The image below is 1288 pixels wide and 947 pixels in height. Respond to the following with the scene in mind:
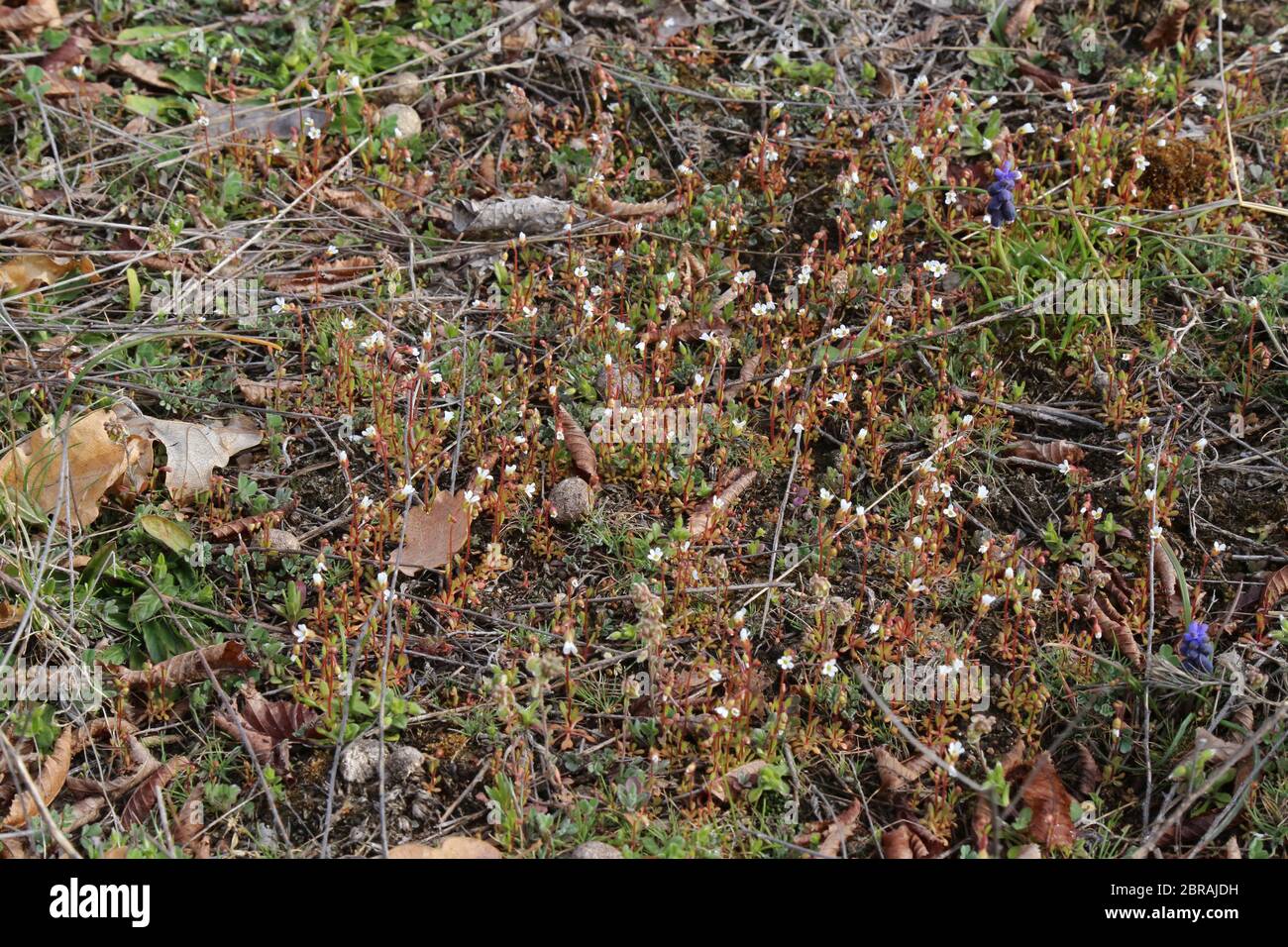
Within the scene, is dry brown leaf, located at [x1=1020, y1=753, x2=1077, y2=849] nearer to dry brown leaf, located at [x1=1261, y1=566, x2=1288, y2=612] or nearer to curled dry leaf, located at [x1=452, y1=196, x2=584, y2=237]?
Result: dry brown leaf, located at [x1=1261, y1=566, x2=1288, y2=612]

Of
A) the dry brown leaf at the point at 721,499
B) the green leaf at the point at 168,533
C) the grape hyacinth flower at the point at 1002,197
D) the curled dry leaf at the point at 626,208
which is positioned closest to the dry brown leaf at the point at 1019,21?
the grape hyacinth flower at the point at 1002,197

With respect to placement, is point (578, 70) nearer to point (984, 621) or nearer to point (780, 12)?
point (780, 12)

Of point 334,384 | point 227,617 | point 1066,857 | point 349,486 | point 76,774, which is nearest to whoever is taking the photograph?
point 1066,857

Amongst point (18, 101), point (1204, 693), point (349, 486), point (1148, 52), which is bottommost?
point (1204, 693)

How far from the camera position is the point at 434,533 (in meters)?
4.23

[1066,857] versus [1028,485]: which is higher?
[1028,485]

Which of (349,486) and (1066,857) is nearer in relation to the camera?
(1066,857)

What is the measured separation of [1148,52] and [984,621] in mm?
3586

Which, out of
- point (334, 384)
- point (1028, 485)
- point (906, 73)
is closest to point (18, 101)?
point (334, 384)

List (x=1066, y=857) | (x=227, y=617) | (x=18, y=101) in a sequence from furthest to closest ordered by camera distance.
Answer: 1. (x=18, y=101)
2. (x=227, y=617)
3. (x=1066, y=857)

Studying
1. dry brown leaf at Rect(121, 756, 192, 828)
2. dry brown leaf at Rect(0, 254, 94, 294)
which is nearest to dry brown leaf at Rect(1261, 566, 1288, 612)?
dry brown leaf at Rect(121, 756, 192, 828)

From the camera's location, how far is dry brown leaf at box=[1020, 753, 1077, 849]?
341 centimetres

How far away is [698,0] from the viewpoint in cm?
622

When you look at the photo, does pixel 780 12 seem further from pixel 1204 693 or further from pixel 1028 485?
pixel 1204 693
